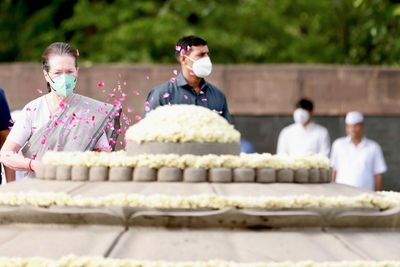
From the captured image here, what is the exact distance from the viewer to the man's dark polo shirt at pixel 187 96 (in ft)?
23.2

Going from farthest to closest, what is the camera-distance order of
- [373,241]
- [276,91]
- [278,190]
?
[276,91], [278,190], [373,241]

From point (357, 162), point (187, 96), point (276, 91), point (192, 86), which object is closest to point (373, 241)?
point (187, 96)

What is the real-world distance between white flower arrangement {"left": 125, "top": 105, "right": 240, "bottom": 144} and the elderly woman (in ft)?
5.01

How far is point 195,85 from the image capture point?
24.0ft

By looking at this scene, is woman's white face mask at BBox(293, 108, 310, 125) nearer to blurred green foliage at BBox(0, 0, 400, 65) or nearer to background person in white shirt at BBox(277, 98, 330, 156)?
background person in white shirt at BBox(277, 98, 330, 156)

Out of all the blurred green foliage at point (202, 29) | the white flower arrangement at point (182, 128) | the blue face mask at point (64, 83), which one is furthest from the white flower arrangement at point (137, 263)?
the blurred green foliage at point (202, 29)

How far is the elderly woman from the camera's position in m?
6.23

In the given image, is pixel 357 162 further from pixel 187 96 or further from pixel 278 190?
pixel 278 190

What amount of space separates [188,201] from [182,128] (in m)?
0.48

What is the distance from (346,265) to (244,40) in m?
18.1

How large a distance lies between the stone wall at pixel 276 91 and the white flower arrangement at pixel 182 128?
10.9 meters

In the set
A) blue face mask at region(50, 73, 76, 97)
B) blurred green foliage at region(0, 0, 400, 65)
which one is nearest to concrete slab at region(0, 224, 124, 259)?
blue face mask at region(50, 73, 76, 97)

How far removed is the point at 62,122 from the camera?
628cm

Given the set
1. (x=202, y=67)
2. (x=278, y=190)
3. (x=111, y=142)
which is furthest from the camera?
(x=202, y=67)
